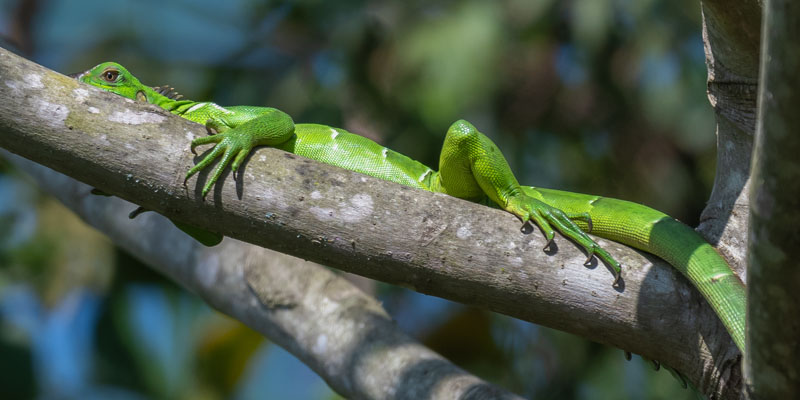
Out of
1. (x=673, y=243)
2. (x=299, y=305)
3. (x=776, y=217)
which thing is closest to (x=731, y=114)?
(x=673, y=243)

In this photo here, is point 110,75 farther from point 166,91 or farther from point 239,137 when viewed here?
point 239,137

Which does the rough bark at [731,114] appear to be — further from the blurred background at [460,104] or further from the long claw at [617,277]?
the blurred background at [460,104]

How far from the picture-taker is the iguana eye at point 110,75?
4.37 meters

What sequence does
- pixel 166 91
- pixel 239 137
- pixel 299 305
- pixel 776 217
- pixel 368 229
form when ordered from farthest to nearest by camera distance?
pixel 299 305 < pixel 166 91 < pixel 239 137 < pixel 368 229 < pixel 776 217

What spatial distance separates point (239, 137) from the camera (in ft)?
11.4

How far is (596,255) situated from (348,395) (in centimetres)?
211

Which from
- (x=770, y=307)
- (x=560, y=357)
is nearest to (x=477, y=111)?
(x=560, y=357)

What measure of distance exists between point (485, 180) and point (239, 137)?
56.5 inches

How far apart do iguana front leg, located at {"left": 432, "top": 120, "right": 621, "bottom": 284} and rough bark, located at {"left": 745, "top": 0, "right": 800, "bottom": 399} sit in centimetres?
140

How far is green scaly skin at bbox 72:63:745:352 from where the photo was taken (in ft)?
10.7

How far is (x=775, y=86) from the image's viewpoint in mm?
1938

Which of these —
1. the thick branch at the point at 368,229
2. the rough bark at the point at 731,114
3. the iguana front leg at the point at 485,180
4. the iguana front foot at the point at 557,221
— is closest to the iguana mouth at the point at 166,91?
the thick branch at the point at 368,229

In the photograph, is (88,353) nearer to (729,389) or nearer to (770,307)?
(729,389)

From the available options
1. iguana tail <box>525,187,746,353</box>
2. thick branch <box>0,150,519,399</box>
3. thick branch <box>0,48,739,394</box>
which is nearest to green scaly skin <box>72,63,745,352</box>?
iguana tail <box>525,187,746,353</box>
